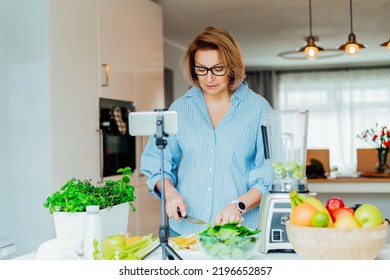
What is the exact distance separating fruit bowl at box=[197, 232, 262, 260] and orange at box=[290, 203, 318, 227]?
0.11m

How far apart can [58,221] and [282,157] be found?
0.67m

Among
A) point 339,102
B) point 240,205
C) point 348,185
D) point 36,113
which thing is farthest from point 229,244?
point 339,102

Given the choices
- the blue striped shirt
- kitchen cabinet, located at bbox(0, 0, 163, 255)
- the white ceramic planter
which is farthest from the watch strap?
kitchen cabinet, located at bbox(0, 0, 163, 255)

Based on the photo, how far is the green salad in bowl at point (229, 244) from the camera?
1312mm

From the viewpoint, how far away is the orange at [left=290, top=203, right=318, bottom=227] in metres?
1.27

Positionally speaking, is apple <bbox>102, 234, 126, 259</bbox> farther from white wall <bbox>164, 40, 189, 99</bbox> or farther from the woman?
white wall <bbox>164, 40, 189, 99</bbox>

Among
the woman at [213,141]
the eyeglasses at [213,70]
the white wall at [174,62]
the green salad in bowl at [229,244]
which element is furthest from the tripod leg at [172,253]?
the white wall at [174,62]

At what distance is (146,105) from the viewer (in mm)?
4254

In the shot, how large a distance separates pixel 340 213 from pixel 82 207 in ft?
2.30

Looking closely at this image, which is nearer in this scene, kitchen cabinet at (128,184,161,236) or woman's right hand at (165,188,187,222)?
woman's right hand at (165,188,187,222)

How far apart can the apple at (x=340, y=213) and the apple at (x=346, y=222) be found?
35mm

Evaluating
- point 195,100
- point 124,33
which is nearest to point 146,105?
point 124,33

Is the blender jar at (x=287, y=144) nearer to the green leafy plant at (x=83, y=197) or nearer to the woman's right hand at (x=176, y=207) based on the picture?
the woman's right hand at (x=176, y=207)
